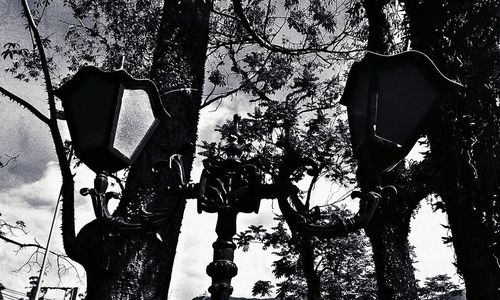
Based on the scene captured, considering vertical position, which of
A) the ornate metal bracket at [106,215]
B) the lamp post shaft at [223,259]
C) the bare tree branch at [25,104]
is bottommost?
the lamp post shaft at [223,259]

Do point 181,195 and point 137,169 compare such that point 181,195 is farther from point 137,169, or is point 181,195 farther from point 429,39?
point 429,39

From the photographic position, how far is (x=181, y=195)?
2.59 meters

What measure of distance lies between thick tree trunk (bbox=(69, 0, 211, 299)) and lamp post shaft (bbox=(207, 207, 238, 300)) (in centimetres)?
75

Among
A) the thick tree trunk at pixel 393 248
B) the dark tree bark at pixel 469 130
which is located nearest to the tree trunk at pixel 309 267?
the thick tree trunk at pixel 393 248

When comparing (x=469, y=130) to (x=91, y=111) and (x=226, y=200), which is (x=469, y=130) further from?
(x=91, y=111)

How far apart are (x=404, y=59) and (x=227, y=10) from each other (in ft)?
26.9

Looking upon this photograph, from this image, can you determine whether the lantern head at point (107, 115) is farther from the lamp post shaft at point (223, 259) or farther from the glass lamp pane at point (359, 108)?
the glass lamp pane at point (359, 108)

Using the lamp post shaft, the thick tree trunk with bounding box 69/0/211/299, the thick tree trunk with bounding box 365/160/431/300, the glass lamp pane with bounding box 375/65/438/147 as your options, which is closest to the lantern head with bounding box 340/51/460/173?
the glass lamp pane with bounding box 375/65/438/147

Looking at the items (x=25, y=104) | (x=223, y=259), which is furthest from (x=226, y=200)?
(x=25, y=104)

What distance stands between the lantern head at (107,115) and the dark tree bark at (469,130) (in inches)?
137

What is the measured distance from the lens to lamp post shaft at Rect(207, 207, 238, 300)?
2.33m

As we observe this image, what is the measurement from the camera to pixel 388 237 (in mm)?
7820

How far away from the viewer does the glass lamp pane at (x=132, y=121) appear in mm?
2527

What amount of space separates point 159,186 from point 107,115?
1.79 m
